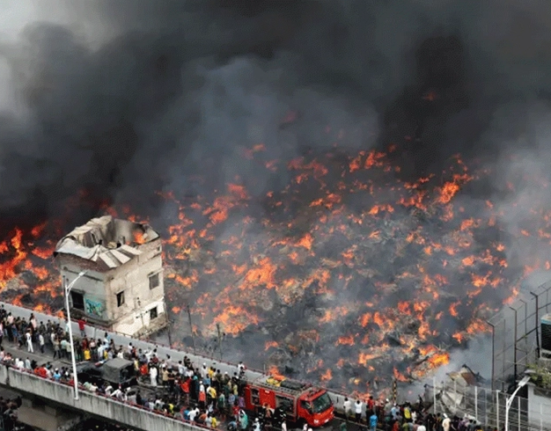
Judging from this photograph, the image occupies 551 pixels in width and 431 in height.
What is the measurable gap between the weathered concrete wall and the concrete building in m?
8.85

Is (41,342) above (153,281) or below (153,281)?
below

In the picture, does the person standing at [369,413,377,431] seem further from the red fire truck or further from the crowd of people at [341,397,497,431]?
the red fire truck

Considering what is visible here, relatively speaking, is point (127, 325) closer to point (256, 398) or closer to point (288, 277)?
point (288, 277)

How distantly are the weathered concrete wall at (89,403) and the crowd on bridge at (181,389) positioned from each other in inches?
13.2

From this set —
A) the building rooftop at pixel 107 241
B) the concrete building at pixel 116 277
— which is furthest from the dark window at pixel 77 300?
the building rooftop at pixel 107 241

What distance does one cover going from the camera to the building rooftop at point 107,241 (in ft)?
170

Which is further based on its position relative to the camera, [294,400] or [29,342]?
[29,342]

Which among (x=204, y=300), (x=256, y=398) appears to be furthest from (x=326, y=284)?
(x=256, y=398)

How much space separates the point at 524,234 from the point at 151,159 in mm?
27383

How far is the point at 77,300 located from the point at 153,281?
4066 mm

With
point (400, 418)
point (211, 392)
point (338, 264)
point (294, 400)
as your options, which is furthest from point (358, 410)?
point (338, 264)

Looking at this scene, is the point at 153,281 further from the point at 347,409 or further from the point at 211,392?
the point at 347,409

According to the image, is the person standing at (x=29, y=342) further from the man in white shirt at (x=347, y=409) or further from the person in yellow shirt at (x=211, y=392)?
the man in white shirt at (x=347, y=409)

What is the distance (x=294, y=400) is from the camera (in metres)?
37.7
